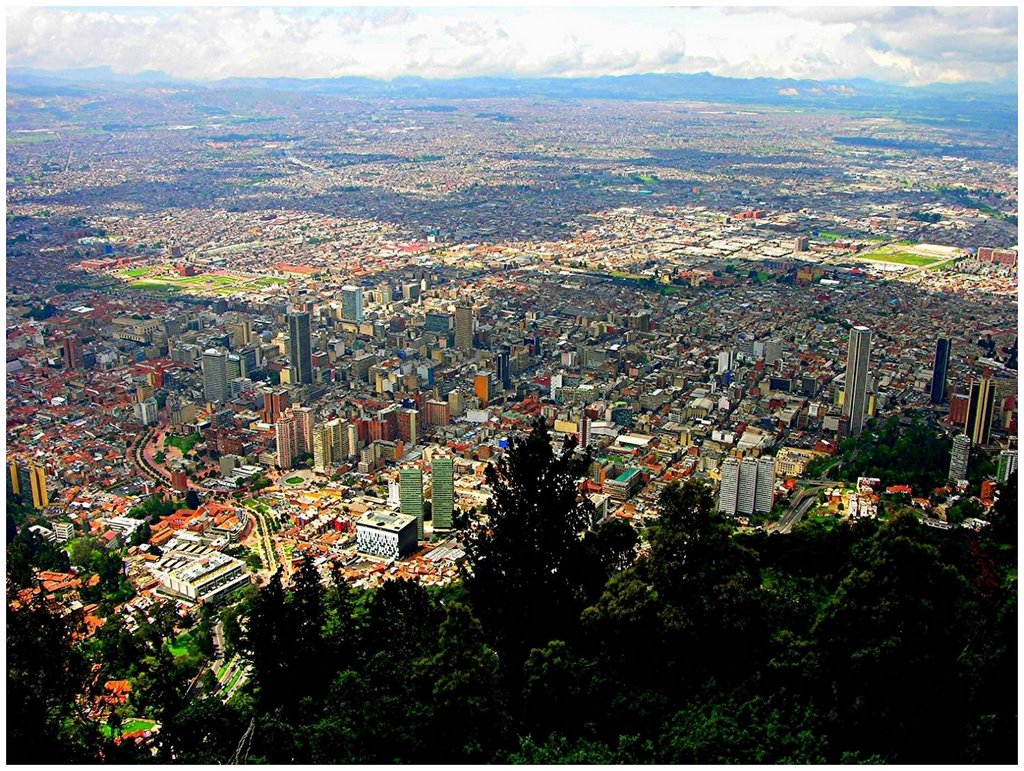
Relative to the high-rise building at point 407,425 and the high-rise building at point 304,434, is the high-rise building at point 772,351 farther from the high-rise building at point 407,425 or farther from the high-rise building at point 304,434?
the high-rise building at point 304,434

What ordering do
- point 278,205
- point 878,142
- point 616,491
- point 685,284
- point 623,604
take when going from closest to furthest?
point 623,604
point 616,491
point 685,284
point 278,205
point 878,142

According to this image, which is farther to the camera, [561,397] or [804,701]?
[561,397]

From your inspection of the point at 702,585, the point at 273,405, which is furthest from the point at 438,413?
the point at 702,585

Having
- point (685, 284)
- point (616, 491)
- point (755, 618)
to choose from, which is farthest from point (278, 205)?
point (755, 618)

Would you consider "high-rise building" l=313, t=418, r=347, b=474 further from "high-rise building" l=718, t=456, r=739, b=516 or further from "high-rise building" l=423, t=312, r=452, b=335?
"high-rise building" l=423, t=312, r=452, b=335

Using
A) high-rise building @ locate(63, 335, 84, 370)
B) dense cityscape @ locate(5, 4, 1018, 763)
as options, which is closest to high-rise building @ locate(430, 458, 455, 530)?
dense cityscape @ locate(5, 4, 1018, 763)

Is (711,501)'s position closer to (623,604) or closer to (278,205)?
(623,604)
